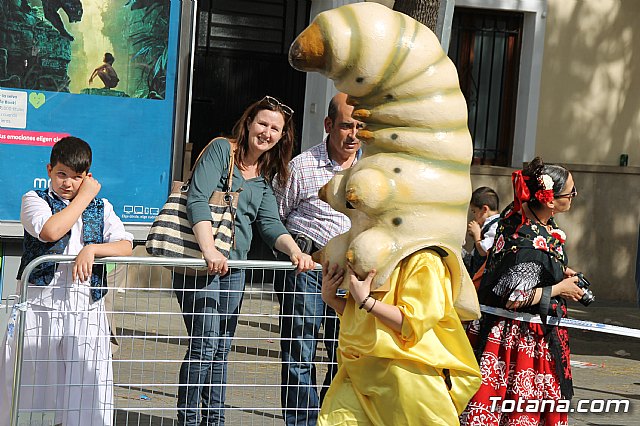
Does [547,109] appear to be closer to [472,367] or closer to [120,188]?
[120,188]

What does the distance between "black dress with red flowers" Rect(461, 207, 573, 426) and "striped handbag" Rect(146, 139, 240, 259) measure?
4.40 feet

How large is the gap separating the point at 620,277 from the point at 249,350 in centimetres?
803

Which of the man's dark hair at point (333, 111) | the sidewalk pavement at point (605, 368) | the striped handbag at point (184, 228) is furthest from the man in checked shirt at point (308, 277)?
the sidewalk pavement at point (605, 368)

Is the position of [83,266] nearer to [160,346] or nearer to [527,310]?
[160,346]

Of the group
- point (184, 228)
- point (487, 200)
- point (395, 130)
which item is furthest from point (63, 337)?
point (487, 200)

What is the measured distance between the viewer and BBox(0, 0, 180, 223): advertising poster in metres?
7.12

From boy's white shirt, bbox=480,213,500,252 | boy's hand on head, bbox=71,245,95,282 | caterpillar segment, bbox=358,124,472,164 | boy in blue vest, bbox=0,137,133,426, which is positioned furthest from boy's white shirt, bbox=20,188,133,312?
boy's white shirt, bbox=480,213,500,252

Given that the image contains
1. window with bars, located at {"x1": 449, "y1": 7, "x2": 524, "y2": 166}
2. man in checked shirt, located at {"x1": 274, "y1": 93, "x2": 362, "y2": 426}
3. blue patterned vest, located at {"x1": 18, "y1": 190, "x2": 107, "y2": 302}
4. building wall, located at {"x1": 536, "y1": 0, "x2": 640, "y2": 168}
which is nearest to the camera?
blue patterned vest, located at {"x1": 18, "y1": 190, "x2": 107, "y2": 302}

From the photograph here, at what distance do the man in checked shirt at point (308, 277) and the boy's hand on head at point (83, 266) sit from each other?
0.95 m

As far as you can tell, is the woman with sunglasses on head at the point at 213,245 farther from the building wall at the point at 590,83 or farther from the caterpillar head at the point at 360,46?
the building wall at the point at 590,83

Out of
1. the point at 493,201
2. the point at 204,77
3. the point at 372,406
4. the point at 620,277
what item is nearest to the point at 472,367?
the point at 372,406

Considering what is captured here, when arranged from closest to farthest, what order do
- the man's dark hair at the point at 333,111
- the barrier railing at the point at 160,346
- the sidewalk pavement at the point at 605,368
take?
1. the barrier railing at the point at 160,346
2. the man's dark hair at the point at 333,111
3. the sidewalk pavement at the point at 605,368

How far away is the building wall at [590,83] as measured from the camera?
12573 millimetres

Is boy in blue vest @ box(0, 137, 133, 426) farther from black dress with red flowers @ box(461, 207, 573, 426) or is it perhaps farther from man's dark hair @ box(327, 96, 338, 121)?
black dress with red flowers @ box(461, 207, 573, 426)
